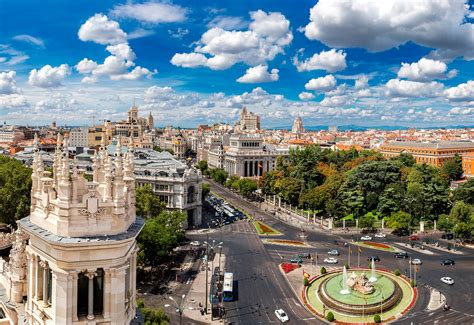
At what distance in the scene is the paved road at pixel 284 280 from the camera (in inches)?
1561

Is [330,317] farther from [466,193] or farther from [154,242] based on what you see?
[466,193]

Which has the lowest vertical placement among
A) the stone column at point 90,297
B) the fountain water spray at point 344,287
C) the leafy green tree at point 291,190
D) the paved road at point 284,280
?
the paved road at point 284,280

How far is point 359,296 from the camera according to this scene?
1673 inches

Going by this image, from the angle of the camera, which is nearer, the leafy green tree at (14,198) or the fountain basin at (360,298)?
the fountain basin at (360,298)

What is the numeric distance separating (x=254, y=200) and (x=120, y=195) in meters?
91.8

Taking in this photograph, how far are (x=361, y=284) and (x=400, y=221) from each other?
27877 millimetres

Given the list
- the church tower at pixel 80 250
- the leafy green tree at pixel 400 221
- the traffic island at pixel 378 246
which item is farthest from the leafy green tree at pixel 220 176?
the church tower at pixel 80 250

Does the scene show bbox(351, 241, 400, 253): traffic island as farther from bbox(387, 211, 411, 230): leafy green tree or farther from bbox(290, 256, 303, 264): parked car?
bbox(290, 256, 303, 264): parked car

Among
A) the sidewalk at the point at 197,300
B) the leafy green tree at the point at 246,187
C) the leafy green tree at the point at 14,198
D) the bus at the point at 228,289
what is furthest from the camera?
the leafy green tree at the point at 246,187

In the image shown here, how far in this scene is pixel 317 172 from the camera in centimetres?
9775

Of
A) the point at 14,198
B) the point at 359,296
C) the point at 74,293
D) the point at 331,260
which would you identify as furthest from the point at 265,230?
the point at 74,293

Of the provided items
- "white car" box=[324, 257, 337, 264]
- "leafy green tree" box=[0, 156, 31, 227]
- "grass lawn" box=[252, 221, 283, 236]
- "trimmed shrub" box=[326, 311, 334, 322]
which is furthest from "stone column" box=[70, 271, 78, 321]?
"grass lawn" box=[252, 221, 283, 236]

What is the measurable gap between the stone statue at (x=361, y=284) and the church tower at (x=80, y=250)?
1417 inches

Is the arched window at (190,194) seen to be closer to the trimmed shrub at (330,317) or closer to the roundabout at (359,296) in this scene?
the roundabout at (359,296)
